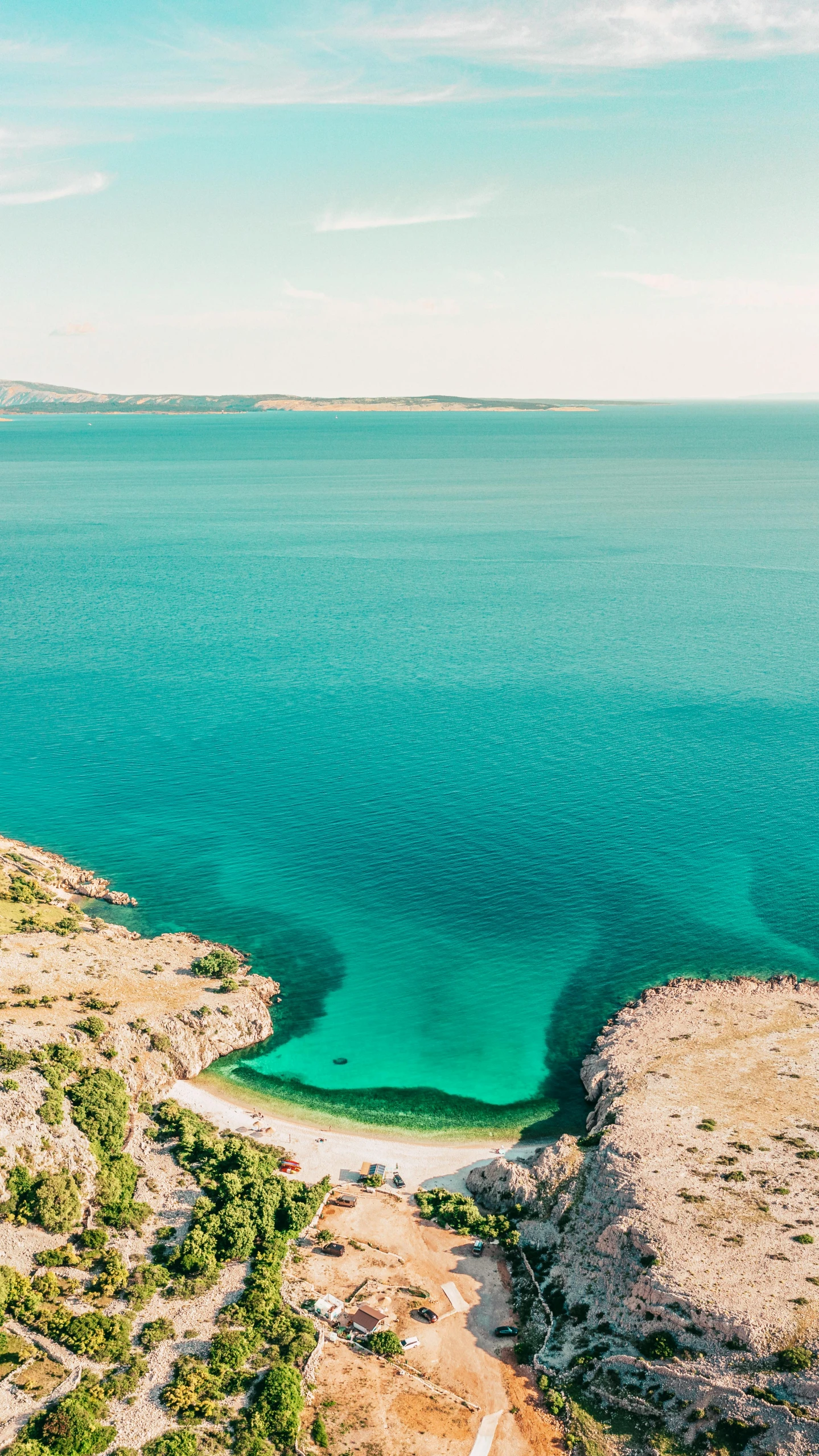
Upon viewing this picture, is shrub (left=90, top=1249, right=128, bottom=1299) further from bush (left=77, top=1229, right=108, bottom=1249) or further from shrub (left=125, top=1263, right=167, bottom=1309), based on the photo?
bush (left=77, top=1229, right=108, bottom=1249)

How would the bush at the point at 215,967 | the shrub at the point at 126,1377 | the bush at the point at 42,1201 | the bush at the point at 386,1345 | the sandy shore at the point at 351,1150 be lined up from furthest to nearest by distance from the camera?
the bush at the point at 215,967 < the sandy shore at the point at 351,1150 < the bush at the point at 42,1201 < the bush at the point at 386,1345 < the shrub at the point at 126,1377

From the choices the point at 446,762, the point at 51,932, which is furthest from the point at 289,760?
the point at 51,932

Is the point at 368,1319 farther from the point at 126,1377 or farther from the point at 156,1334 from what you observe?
the point at 126,1377

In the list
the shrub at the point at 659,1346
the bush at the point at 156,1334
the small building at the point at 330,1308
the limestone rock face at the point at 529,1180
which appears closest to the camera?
the shrub at the point at 659,1346

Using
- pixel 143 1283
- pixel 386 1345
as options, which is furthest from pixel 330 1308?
pixel 143 1283

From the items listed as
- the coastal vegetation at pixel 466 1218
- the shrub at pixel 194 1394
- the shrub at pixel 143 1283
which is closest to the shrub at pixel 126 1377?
the shrub at pixel 194 1394

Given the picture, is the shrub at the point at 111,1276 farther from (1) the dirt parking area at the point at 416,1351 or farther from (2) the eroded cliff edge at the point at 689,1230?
(2) the eroded cliff edge at the point at 689,1230

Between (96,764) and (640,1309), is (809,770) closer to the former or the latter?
(640,1309)
